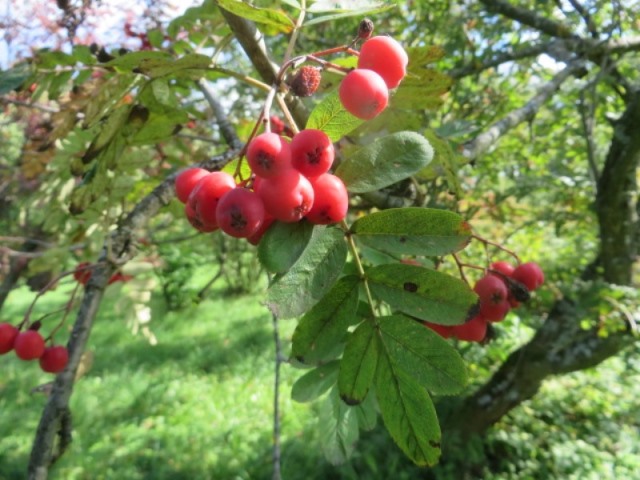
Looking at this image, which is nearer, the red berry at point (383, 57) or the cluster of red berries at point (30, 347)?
the red berry at point (383, 57)

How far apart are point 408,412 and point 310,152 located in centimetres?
47

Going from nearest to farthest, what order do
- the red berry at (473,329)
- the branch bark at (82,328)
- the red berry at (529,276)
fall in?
the branch bark at (82,328) → the red berry at (473,329) → the red berry at (529,276)

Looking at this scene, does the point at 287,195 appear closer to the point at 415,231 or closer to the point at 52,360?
the point at 415,231

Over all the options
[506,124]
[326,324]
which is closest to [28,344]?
[326,324]

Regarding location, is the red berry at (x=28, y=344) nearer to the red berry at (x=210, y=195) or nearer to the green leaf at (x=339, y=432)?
the green leaf at (x=339, y=432)

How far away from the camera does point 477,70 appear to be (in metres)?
2.59

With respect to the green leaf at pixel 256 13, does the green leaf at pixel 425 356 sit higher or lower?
lower

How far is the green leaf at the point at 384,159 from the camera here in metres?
0.74

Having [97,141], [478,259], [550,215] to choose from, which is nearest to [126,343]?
[478,259]

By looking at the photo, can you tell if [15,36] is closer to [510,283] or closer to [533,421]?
[510,283]

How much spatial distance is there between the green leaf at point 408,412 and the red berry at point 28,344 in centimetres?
120

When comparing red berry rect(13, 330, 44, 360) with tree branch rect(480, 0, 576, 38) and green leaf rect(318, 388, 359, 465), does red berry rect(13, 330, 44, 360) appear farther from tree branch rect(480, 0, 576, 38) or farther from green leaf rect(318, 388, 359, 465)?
tree branch rect(480, 0, 576, 38)

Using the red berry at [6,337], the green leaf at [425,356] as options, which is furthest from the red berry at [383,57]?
the red berry at [6,337]

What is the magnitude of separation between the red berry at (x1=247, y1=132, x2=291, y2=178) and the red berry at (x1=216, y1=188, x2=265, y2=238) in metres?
0.04
